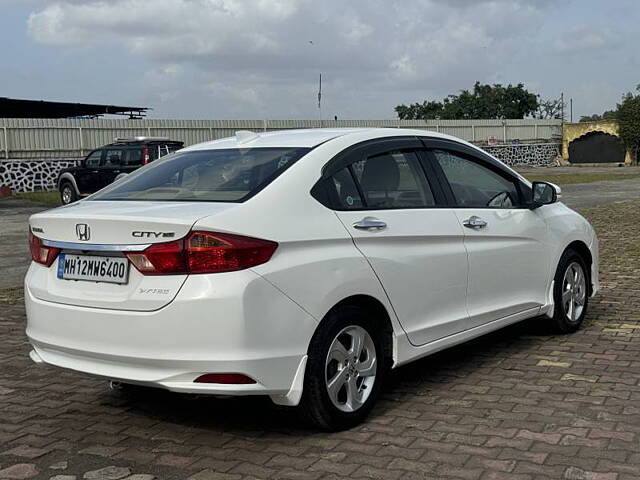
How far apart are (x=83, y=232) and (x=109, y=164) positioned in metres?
20.3

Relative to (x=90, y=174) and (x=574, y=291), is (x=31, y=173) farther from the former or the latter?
Answer: (x=574, y=291)

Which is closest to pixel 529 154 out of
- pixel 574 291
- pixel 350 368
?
pixel 574 291

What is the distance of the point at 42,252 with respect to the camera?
4.51m

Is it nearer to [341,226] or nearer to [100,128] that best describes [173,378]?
[341,226]

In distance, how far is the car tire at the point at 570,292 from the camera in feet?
20.9

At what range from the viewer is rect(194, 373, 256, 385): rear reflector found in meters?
3.93

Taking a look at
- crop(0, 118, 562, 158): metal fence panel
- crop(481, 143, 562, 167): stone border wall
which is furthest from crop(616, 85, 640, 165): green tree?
crop(0, 118, 562, 158): metal fence panel

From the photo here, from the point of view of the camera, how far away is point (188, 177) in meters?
4.83

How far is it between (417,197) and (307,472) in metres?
1.92

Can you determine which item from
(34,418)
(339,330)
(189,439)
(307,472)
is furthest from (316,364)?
(34,418)

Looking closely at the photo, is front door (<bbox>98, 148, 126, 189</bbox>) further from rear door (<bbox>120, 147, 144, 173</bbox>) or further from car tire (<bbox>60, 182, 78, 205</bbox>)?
car tire (<bbox>60, 182, 78, 205</bbox>)

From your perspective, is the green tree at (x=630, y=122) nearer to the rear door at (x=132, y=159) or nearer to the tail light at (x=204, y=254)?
the rear door at (x=132, y=159)

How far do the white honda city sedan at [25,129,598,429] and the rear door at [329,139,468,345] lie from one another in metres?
0.01

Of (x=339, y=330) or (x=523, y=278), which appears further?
(x=523, y=278)
